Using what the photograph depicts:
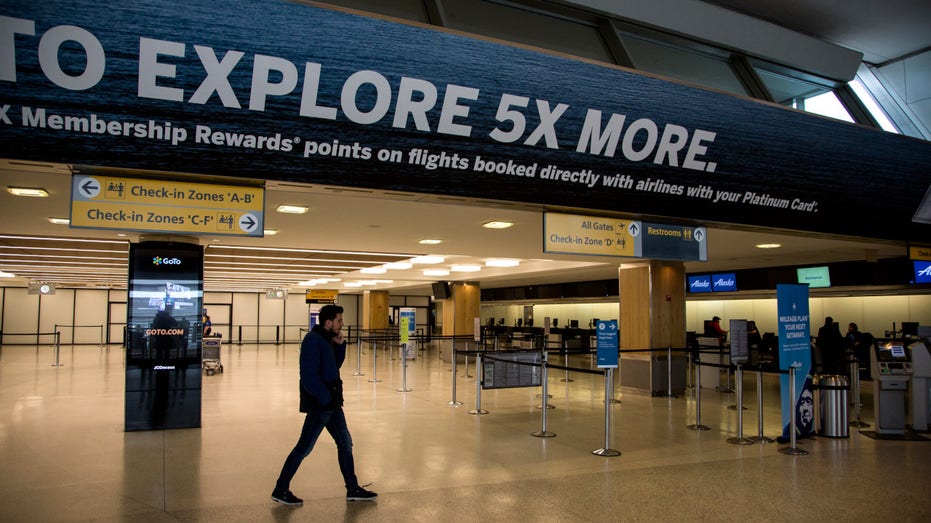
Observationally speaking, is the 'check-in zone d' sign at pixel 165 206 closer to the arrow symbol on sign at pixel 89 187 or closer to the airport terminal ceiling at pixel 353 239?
the arrow symbol on sign at pixel 89 187

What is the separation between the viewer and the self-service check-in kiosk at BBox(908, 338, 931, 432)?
30.1 ft

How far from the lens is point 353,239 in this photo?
11.4m

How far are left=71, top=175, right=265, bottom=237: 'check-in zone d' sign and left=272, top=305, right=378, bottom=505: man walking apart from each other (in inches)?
50.7

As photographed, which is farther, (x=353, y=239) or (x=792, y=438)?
(x=353, y=239)

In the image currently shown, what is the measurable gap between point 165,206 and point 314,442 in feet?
8.17

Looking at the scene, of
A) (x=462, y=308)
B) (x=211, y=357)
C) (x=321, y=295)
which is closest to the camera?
(x=211, y=357)

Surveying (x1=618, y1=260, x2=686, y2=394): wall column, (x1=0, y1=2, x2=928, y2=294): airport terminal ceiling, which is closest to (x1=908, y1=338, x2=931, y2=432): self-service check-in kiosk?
(x1=0, y1=2, x2=928, y2=294): airport terminal ceiling

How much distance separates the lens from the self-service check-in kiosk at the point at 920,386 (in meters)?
9.18

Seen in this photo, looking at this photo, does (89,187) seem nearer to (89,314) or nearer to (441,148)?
(441,148)

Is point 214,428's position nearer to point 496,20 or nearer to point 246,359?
point 496,20

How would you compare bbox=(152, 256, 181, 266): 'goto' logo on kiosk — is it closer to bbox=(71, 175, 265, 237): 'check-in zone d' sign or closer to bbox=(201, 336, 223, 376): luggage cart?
bbox=(71, 175, 265, 237): 'check-in zone d' sign

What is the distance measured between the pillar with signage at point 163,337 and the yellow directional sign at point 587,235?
5.13 m

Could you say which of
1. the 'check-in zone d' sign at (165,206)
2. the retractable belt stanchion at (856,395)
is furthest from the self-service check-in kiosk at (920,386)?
the 'check-in zone d' sign at (165,206)

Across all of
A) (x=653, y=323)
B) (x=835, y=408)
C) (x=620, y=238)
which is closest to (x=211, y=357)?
(x=653, y=323)
